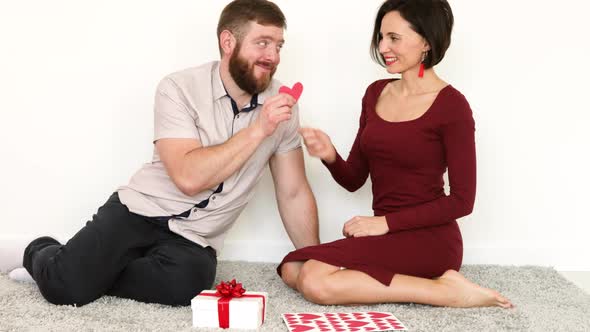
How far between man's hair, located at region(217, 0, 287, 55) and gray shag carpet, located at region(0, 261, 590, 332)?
2.76ft

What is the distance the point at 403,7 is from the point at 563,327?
3.36 ft

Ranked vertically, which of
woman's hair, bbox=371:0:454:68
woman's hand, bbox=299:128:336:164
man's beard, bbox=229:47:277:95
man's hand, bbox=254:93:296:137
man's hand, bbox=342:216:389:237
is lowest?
man's hand, bbox=342:216:389:237

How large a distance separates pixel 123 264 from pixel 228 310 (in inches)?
17.2

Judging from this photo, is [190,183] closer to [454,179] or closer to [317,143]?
[317,143]

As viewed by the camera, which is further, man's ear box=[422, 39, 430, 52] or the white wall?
the white wall

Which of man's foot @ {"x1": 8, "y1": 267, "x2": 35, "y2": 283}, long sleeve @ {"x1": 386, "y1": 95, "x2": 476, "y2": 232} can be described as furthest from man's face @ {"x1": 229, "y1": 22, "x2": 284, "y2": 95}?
man's foot @ {"x1": 8, "y1": 267, "x2": 35, "y2": 283}

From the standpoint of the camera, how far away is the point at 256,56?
7.09 ft

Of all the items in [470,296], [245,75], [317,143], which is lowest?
[470,296]

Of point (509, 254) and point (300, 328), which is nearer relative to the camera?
point (300, 328)

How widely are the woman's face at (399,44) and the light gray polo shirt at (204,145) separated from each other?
40 centimetres

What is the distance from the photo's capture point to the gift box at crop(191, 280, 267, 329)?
186 cm

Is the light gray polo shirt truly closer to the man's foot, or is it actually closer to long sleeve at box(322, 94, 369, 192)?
long sleeve at box(322, 94, 369, 192)

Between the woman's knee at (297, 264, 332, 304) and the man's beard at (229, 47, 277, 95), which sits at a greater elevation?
the man's beard at (229, 47, 277, 95)

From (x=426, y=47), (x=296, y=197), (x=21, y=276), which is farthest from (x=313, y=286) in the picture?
(x=21, y=276)
